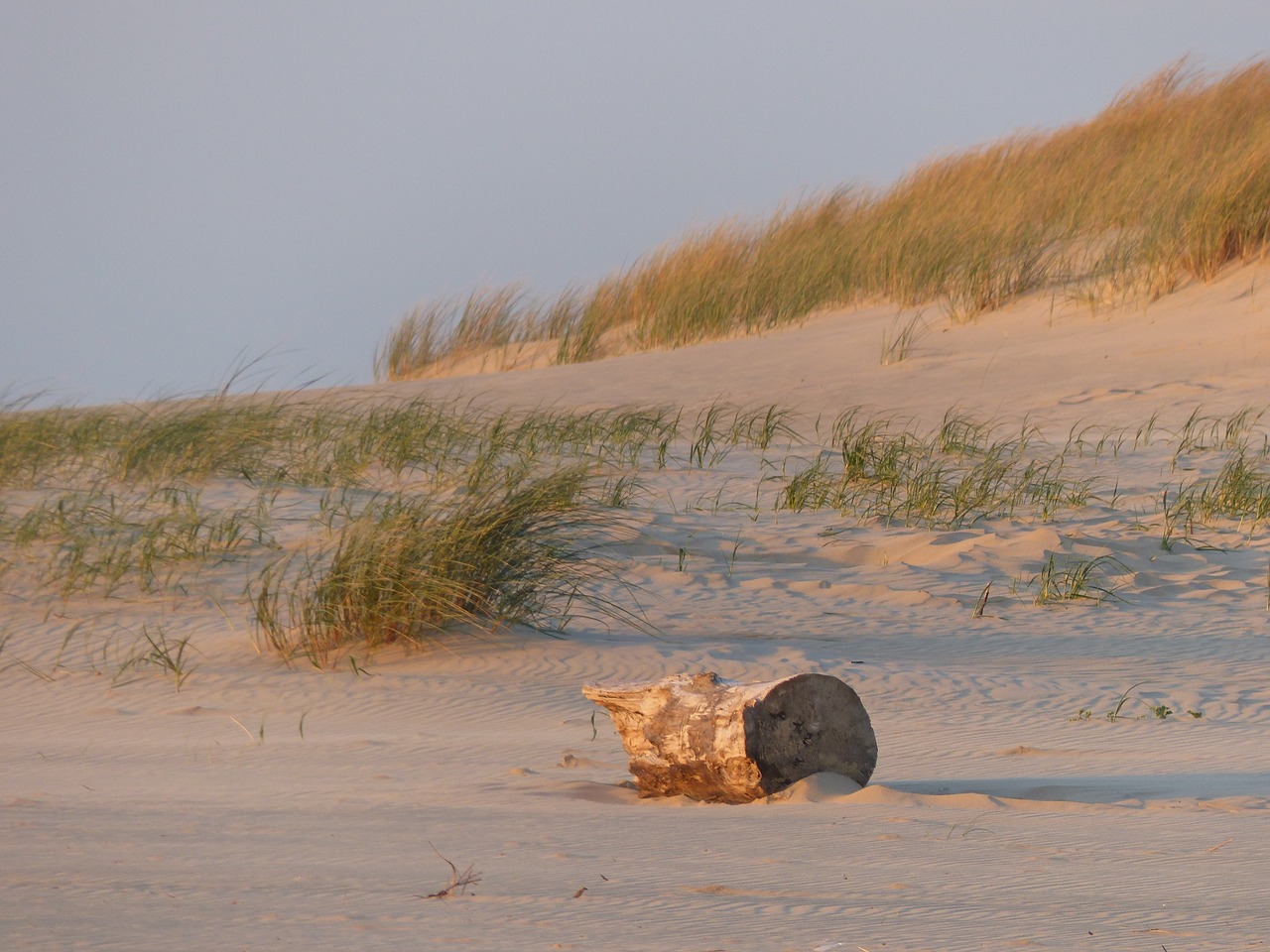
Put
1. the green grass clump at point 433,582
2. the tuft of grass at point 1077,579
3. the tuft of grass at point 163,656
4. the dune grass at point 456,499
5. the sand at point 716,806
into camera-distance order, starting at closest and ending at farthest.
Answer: the sand at point 716,806
the tuft of grass at point 163,656
the green grass clump at point 433,582
the dune grass at point 456,499
the tuft of grass at point 1077,579

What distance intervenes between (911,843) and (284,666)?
8.50 ft

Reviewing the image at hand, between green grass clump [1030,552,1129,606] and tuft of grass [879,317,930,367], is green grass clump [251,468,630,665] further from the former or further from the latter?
tuft of grass [879,317,930,367]

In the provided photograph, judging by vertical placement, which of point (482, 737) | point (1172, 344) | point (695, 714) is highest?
point (1172, 344)

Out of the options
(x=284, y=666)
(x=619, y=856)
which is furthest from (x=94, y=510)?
(x=619, y=856)

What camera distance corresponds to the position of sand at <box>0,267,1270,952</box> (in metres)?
1.99

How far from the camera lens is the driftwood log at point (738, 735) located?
2.99 meters

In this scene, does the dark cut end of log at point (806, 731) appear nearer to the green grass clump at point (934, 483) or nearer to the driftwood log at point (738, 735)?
the driftwood log at point (738, 735)

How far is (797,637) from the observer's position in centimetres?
501

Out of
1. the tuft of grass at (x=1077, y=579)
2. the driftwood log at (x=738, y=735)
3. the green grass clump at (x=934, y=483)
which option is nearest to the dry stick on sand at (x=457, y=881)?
the driftwood log at (x=738, y=735)

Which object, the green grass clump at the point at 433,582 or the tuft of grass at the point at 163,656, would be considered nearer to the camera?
the tuft of grass at the point at 163,656

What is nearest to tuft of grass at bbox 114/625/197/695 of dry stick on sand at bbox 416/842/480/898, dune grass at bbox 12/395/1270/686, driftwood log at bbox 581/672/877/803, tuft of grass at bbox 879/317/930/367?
dune grass at bbox 12/395/1270/686

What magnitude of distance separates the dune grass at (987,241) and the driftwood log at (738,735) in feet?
25.0

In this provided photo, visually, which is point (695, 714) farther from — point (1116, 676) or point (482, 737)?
point (1116, 676)

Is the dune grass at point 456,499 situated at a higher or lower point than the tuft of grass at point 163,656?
higher
